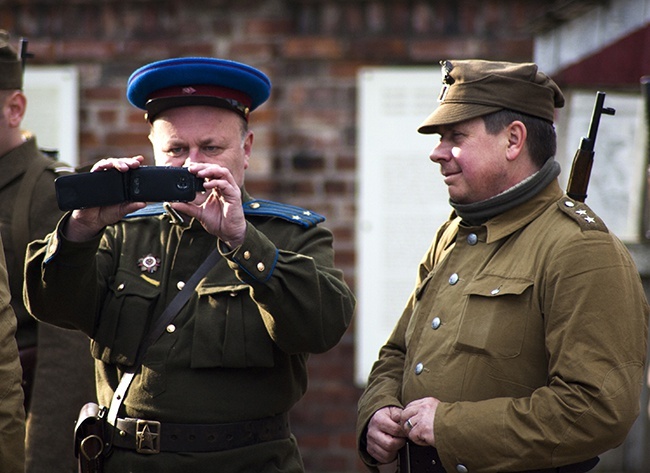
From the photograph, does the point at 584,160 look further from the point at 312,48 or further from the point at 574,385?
the point at 312,48

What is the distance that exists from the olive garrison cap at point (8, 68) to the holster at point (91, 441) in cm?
135

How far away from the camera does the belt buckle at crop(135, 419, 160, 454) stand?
306 centimetres

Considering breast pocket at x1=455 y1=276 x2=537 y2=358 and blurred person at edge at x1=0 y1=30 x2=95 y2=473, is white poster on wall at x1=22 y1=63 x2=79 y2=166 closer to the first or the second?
blurred person at edge at x1=0 y1=30 x2=95 y2=473

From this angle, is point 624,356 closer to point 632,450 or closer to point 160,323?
point 160,323

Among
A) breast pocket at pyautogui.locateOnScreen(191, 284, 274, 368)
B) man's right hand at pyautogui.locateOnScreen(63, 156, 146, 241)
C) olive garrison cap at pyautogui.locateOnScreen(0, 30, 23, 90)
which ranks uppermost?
olive garrison cap at pyautogui.locateOnScreen(0, 30, 23, 90)

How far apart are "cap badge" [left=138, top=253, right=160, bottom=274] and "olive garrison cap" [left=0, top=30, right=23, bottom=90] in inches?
40.4

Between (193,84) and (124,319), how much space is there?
2.39ft

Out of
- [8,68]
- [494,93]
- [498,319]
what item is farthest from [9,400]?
[8,68]

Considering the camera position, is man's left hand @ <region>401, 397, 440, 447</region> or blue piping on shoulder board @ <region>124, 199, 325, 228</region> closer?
man's left hand @ <region>401, 397, 440, 447</region>

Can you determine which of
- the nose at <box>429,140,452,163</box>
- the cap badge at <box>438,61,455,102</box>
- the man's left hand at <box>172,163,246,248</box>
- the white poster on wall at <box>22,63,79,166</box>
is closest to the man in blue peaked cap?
the man's left hand at <box>172,163,246,248</box>

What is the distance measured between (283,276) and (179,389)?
1.49ft

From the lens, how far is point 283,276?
2.96 metres

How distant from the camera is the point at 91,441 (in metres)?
3.12

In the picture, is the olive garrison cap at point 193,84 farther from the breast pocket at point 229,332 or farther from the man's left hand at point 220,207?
the breast pocket at point 229,332
